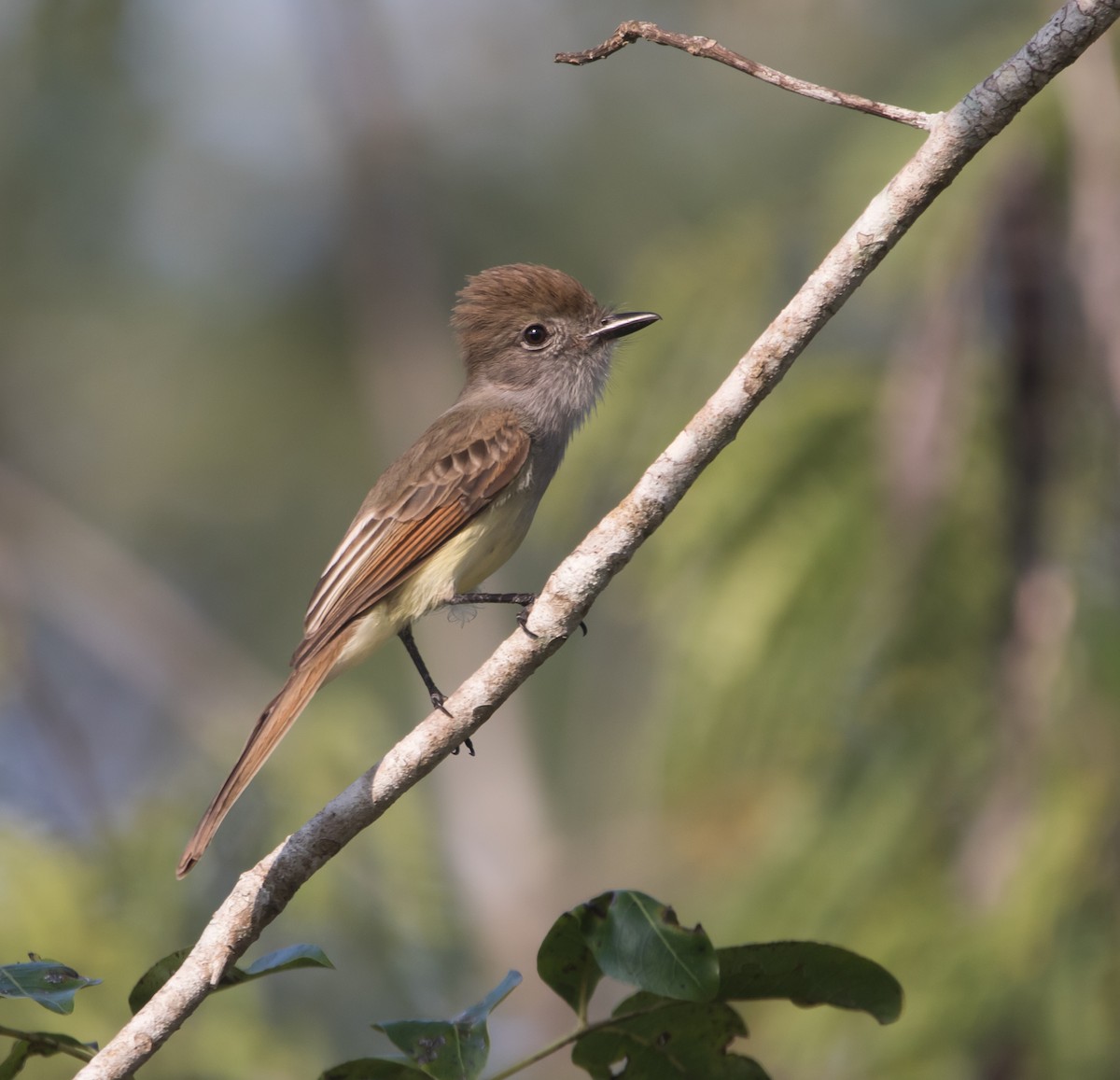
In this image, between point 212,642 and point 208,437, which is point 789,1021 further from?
point 208,437

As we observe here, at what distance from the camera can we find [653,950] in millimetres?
2031

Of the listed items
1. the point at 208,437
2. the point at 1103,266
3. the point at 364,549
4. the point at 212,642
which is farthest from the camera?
the point at 208,437

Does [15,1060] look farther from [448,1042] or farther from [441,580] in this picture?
[441,580]

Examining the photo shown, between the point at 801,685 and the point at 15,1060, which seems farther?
the point at 801,685

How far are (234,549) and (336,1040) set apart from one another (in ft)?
17.5

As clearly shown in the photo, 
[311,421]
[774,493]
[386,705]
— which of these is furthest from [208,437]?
[774,493]

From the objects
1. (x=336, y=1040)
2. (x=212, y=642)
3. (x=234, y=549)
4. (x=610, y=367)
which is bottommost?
(x=336, y=1040)

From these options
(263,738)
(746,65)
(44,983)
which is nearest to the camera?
(44,983)

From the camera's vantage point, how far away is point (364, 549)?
4137 mm

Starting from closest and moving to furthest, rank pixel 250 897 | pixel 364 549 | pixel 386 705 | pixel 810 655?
pixel 250 897 → pixel 810 655 → pixel 364 549 → pixel 386 705

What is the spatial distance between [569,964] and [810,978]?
1.11ft

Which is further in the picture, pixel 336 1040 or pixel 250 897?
pixel 336 1040

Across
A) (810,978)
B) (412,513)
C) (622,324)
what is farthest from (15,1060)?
(622,324)

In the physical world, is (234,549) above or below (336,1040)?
above
